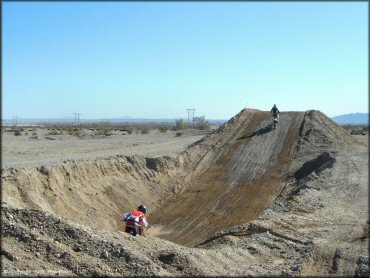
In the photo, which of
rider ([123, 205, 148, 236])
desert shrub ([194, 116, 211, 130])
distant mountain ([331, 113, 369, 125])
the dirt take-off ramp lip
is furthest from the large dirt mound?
desert shrub ([194, 116, 211, 130])

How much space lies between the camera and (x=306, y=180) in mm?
23828

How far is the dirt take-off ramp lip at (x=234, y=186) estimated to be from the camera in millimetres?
20484

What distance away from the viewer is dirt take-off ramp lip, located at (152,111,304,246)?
20484 millimetres

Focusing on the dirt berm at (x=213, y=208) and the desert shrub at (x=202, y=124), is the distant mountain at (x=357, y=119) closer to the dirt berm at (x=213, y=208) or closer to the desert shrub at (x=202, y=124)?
the dirt berm at (x=213, y=208)

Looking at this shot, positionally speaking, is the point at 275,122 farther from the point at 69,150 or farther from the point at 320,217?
the point at 320,217

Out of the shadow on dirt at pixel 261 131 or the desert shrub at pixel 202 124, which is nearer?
the shadow on dirt at pixel 261 131

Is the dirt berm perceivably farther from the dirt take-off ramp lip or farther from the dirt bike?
the dirt bike

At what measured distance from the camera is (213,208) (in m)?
22.4

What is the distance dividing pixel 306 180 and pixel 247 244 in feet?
36.3

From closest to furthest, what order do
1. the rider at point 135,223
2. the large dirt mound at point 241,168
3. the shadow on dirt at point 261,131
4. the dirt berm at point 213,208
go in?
the dirt berm at point 213,208 → the rider at point 135,223 → the large dirt mound at point 241,168 → the shadow on dirt at point 261,131

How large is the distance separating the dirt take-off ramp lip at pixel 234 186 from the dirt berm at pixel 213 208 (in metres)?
0.08

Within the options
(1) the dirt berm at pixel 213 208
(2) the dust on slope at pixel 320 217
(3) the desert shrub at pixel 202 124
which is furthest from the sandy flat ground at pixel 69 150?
(3) the desert shrub at pixel 202 124

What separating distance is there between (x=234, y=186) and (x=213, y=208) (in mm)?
3340

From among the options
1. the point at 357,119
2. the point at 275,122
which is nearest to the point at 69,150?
the point at 275,122
